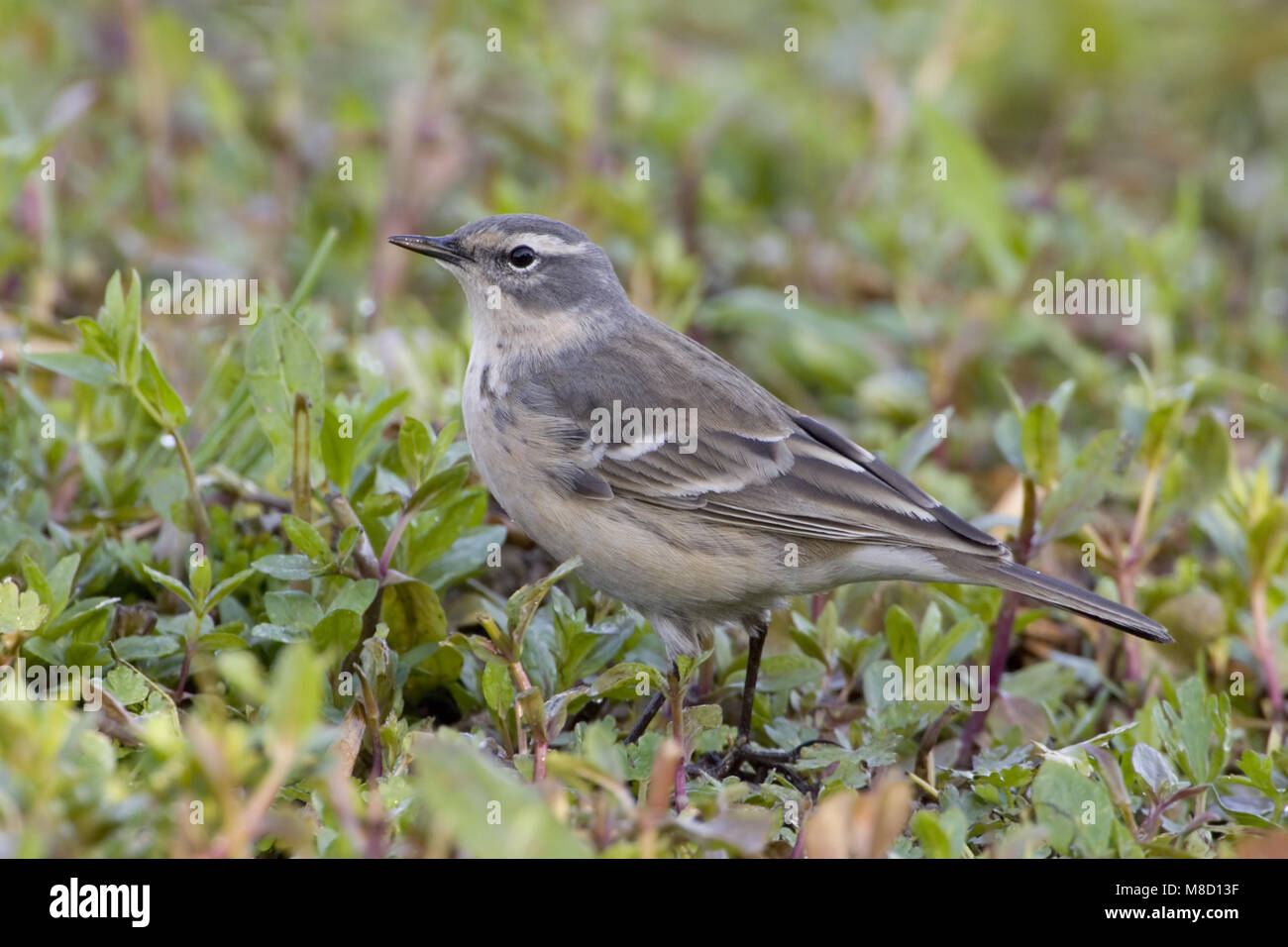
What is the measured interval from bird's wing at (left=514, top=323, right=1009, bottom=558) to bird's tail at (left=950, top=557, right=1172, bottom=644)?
0.07 m

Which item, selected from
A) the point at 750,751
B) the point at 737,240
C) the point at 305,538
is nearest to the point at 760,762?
the point at 750,751

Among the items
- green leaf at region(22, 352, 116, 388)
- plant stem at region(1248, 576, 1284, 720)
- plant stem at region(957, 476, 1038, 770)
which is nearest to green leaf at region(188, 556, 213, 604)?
green leaf at region(22, 352, 116, 388)

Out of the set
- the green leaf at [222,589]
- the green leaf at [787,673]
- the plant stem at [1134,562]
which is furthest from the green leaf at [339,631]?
the plant stem at [1134,562]

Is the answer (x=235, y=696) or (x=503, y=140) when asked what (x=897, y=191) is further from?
(x=235, y=696)

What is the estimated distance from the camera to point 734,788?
13.0ft

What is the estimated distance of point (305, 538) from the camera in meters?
4.52

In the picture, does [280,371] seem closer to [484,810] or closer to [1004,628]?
[484,810]

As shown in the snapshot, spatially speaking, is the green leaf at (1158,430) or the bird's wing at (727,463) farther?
the green leaf at (1158,430)

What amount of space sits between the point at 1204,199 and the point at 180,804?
922 centimetres

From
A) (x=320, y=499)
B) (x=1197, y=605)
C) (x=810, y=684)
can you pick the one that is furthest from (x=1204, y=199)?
(x=320, y=499)

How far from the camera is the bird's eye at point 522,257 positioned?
5.98 m

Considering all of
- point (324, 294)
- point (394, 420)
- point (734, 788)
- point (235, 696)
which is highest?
point (324, 294)

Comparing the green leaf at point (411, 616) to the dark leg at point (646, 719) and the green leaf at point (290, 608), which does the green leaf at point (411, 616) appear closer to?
the green leaf at point (290, 608)

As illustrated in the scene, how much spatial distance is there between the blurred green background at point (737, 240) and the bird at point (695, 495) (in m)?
0.32
